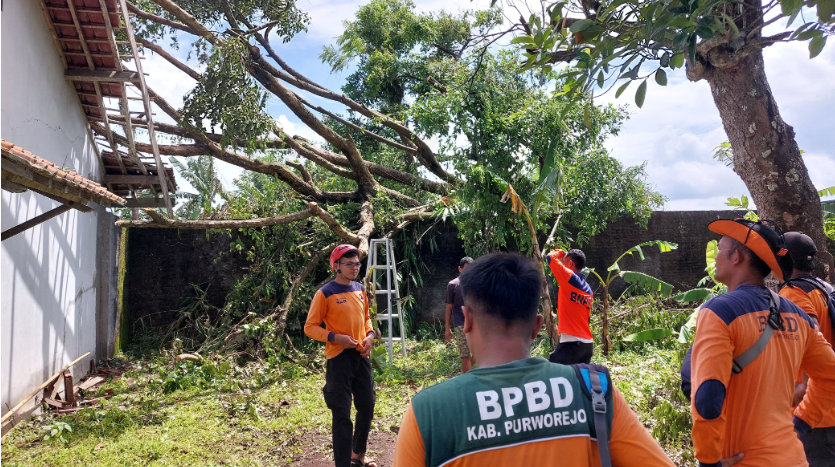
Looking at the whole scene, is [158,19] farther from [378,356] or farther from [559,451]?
[559,451]

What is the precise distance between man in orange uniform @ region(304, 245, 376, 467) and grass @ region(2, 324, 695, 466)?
1.11m

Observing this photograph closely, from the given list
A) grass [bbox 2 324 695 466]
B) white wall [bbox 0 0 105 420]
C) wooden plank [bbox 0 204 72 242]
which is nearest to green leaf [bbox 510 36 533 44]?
grass [bbox 2 324 695 466]

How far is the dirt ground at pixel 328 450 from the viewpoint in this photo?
509 centimetres

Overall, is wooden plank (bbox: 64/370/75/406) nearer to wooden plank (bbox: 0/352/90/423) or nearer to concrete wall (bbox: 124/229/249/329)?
wooden plank (bbox: 0/352/90/423)

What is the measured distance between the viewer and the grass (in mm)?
5184

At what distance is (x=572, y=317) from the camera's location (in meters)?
5.48

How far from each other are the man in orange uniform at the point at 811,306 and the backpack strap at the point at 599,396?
166 cm

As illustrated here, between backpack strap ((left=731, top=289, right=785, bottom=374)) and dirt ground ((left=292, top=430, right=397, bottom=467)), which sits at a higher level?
backpack strap ((left=731, top=289, right=785, bottom=374))

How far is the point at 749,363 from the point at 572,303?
3480 mm

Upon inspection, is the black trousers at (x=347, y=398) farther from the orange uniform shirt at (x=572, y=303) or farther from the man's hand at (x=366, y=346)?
the orange uniform shirt at (x=572, y=303)

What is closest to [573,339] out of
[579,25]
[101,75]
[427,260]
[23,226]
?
[579,25]

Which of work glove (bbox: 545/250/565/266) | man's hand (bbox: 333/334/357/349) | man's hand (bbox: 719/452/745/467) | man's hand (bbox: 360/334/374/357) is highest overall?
work glove (bbox: 545/250/565/266)

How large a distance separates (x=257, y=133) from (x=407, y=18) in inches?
320

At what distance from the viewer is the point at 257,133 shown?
28.9 feet
